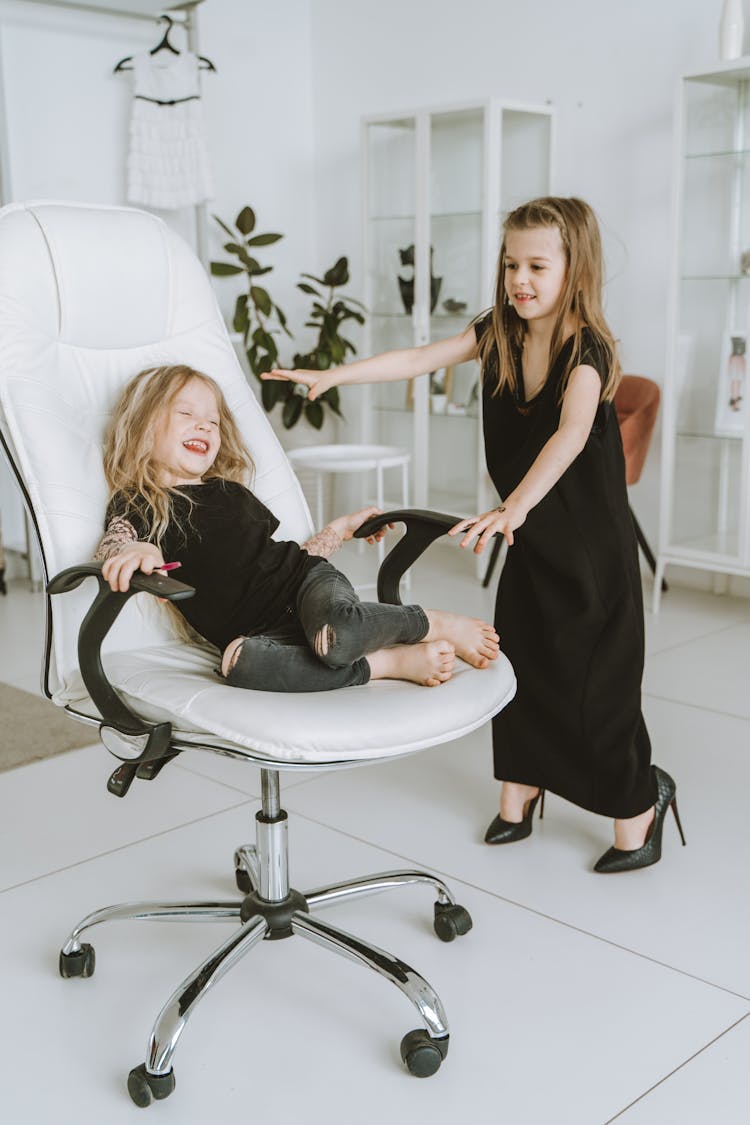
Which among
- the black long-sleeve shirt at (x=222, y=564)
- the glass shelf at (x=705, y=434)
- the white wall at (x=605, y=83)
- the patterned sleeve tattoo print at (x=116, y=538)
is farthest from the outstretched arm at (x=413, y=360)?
the white wall at (x=605, y=83)

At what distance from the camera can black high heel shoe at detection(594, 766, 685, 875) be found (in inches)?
80.6

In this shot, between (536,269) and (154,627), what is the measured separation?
84 centimetres

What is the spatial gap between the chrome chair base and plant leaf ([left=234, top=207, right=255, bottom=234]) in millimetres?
3252

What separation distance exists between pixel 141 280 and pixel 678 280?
2.13 metres

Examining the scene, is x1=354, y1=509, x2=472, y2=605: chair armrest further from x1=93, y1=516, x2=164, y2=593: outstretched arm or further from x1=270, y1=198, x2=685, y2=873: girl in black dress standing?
x1=93, y1=516, x2=164, y2=593: outstretched arm

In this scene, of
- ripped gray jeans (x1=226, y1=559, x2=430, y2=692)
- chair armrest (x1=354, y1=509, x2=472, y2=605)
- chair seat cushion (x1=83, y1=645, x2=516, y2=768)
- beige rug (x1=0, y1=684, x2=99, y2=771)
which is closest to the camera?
chair seat cushion (x1=83, y1=645, x2=516, y2=768)

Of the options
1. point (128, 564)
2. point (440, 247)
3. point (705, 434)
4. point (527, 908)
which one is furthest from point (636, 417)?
point (128, 564)

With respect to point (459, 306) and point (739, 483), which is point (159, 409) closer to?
point (739, 483)

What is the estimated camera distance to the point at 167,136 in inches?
170

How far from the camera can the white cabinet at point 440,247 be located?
412 cm

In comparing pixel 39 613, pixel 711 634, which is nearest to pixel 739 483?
pixel 711 634

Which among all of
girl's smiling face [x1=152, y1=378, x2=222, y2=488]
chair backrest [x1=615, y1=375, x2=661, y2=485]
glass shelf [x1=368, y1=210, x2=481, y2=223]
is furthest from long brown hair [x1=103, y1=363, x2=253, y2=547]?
glass shelf [x1=368, y1=210, x2=481, y2=223]

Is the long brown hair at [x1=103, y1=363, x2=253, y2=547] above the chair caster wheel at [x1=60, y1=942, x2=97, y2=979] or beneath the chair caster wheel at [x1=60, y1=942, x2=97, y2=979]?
above

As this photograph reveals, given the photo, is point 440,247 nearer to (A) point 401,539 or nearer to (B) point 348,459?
(B) point 348,459
